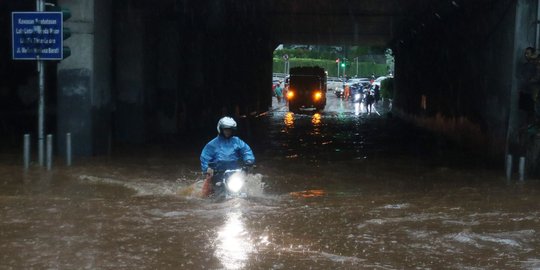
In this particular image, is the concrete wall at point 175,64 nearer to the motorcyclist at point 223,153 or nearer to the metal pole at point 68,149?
the metal pole at point 68,149

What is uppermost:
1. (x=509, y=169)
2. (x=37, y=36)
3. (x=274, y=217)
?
(x=37, y=36)

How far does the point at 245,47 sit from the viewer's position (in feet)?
144

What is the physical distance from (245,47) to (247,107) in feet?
15.1

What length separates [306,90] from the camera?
5572 cm

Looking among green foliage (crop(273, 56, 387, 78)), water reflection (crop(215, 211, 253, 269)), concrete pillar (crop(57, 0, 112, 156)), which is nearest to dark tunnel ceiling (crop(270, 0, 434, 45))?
concrete pillar (crop(57, 0, 112, 156))

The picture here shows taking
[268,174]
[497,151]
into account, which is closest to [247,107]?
[497,151]

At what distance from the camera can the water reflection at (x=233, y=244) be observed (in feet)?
26.7

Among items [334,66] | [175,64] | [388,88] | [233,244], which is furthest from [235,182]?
[334,66]

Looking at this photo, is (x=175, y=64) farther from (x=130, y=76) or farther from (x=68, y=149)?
(x=68, y=149)

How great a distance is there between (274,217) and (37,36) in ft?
26.0

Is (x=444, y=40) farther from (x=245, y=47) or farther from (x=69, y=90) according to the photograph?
(x=69, y=90)

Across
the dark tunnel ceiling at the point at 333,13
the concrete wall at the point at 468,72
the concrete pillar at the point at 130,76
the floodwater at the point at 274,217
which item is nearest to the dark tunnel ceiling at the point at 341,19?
the dark tunnel ceiling at the point at 333,13

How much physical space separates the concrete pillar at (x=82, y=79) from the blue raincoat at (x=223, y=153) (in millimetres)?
7689

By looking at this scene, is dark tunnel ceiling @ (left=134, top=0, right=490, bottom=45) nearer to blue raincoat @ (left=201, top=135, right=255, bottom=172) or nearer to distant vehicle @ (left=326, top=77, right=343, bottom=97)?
blue raincoat @ (left=201, top=135, right=255, bottom=172)
